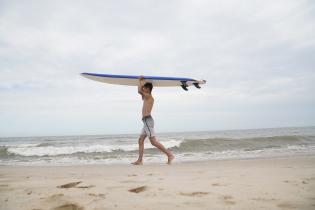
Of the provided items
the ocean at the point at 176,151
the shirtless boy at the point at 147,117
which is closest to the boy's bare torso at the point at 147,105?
the shirtless boy at the point at 147,117

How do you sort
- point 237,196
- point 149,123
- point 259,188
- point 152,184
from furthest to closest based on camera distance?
point 149,123 → point 152,184 → point 259,188 → point 237,196

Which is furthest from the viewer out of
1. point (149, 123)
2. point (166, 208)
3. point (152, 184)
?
point (149, 123)

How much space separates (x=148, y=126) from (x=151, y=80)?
3.56 ft

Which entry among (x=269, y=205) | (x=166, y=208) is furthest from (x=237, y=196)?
(x=166, y=208)

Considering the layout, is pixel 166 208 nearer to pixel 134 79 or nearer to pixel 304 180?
pixel 304 180

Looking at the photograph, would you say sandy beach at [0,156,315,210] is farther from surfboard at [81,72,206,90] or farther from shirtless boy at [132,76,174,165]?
surfboard at [81,72,206,90]

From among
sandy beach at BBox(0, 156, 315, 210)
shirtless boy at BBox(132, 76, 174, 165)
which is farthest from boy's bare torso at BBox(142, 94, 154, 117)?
sandy beach at BBox(0, 156, 315, 210)

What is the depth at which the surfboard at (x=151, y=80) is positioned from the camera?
234 inches

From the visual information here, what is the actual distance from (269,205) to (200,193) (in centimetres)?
64

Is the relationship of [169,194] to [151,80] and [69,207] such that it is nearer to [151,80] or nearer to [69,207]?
[69,207]

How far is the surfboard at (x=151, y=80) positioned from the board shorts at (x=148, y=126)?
0.90 meters

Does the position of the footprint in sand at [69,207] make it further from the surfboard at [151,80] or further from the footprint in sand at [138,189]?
the surfboard at [151,80]

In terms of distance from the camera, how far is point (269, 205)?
2137 mm

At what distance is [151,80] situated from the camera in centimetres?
596
